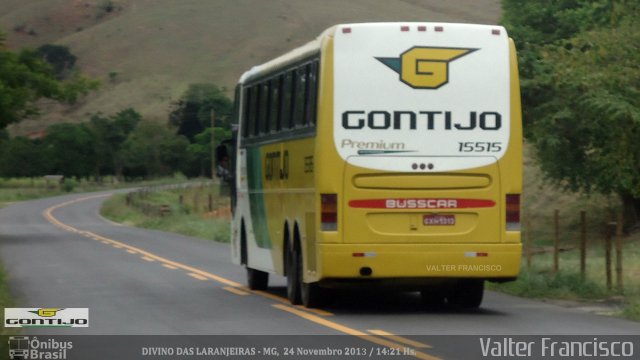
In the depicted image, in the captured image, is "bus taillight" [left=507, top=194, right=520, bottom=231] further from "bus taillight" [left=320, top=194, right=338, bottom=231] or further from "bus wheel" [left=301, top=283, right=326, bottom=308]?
"bus wheel" [left=301, top=283, right=326, bottom=308]

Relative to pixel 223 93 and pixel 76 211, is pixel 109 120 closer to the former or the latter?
pixel 223 93

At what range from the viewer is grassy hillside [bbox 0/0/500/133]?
6678 inches

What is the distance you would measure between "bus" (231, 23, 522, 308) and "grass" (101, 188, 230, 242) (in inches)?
1056

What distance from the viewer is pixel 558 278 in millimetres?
22031

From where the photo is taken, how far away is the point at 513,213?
18078 mm

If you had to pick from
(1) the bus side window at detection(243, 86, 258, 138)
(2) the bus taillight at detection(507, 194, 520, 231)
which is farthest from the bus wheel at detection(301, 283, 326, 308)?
(1) the bus side window at detection(243, 86, 258, 138)

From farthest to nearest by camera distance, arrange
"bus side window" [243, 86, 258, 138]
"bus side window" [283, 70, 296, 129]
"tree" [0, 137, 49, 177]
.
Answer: "tree" [0, 137, 49, 177], "bus side window" [243, 86, 258, 138], "bus side window" [283, 70, 296, 129]

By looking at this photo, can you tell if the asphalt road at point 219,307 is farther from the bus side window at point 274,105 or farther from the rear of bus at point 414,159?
the bus side window at point 274,105

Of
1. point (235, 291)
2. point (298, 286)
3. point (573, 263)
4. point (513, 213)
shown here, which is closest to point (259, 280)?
point (235, 291)

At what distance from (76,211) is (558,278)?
66412 millimetres

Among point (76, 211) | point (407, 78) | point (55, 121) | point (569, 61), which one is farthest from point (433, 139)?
point (55, 121)

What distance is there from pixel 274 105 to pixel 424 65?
364 cm

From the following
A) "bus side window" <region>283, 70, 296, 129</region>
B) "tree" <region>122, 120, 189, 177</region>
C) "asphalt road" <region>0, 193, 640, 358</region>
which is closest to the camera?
"asphalt road" <region>0, 193, 640, 358</region>

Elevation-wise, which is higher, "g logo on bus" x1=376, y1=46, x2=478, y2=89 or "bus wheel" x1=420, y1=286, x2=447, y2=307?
"g logo on bus" x1=376, y1=46, x2=478, y2=89
